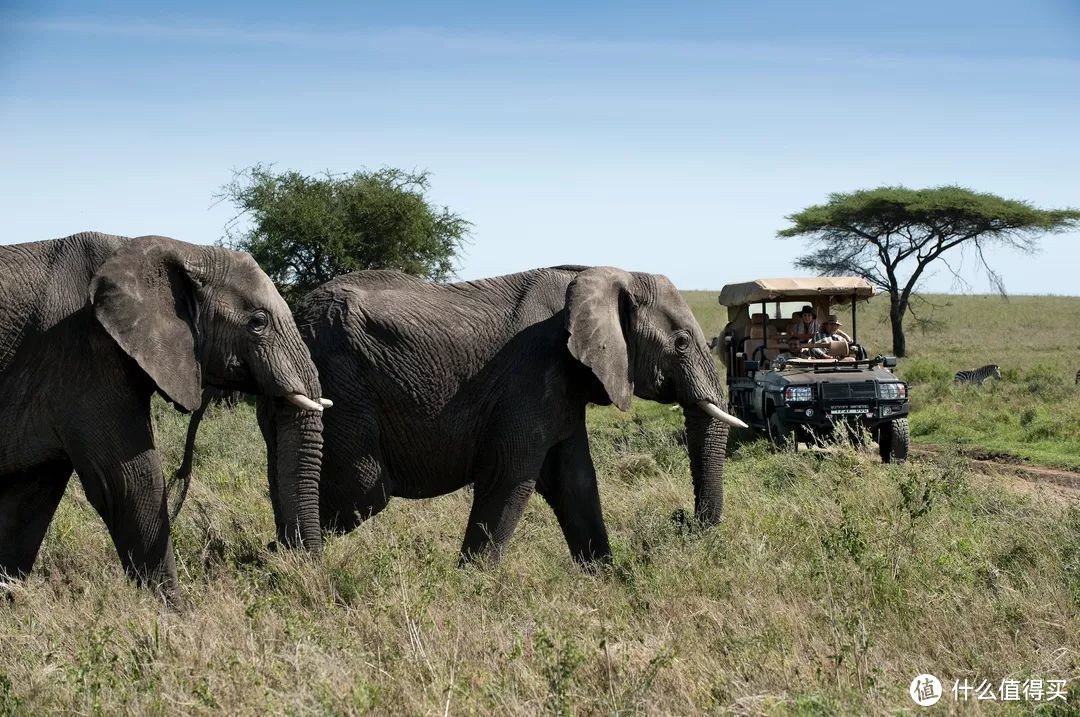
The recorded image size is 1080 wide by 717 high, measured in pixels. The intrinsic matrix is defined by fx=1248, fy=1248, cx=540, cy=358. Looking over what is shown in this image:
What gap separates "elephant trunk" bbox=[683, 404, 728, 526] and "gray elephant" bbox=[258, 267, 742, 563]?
0.45 meters

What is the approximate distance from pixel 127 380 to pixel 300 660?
183cm

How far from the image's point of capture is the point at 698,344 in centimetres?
796

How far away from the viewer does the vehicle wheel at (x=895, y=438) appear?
1383 centimetres

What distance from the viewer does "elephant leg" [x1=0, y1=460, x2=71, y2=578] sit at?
21.7ft

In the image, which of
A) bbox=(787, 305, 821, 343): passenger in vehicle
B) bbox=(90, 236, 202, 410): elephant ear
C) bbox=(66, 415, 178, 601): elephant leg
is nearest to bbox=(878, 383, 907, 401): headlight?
bbox=(787, 305, 821, 343): passenger in vehicle

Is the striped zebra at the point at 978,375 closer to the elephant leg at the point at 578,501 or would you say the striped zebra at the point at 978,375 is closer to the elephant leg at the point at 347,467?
the elephant leg at the point at 578,501

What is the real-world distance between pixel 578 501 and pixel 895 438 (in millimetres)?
7275

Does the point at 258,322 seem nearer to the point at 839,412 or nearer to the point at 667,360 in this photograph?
the point at 667,360

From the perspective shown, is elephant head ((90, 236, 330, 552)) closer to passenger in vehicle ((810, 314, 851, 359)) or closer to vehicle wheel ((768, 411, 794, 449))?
vehicle wheel ((768, 411, 794, 449))

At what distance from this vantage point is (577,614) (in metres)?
5.97

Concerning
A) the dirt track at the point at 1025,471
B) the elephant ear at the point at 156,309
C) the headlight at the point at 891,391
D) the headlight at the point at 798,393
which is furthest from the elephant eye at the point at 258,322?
the headlight at the point at 891,391

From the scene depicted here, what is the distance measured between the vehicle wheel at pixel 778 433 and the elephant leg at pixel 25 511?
864cm

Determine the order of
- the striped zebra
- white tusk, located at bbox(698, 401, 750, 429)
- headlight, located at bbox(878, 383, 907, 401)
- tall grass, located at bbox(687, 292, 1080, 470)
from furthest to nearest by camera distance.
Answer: the striped zebra → tall grass, located at bbox(687, 292, 1080, 470) → headlight, located at bbox(878, 383, 907, 401) → white tusk, located at bbox(698, 401, 750, 429)

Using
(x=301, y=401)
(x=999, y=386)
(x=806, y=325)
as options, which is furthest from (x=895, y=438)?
(x=999, y=386)
